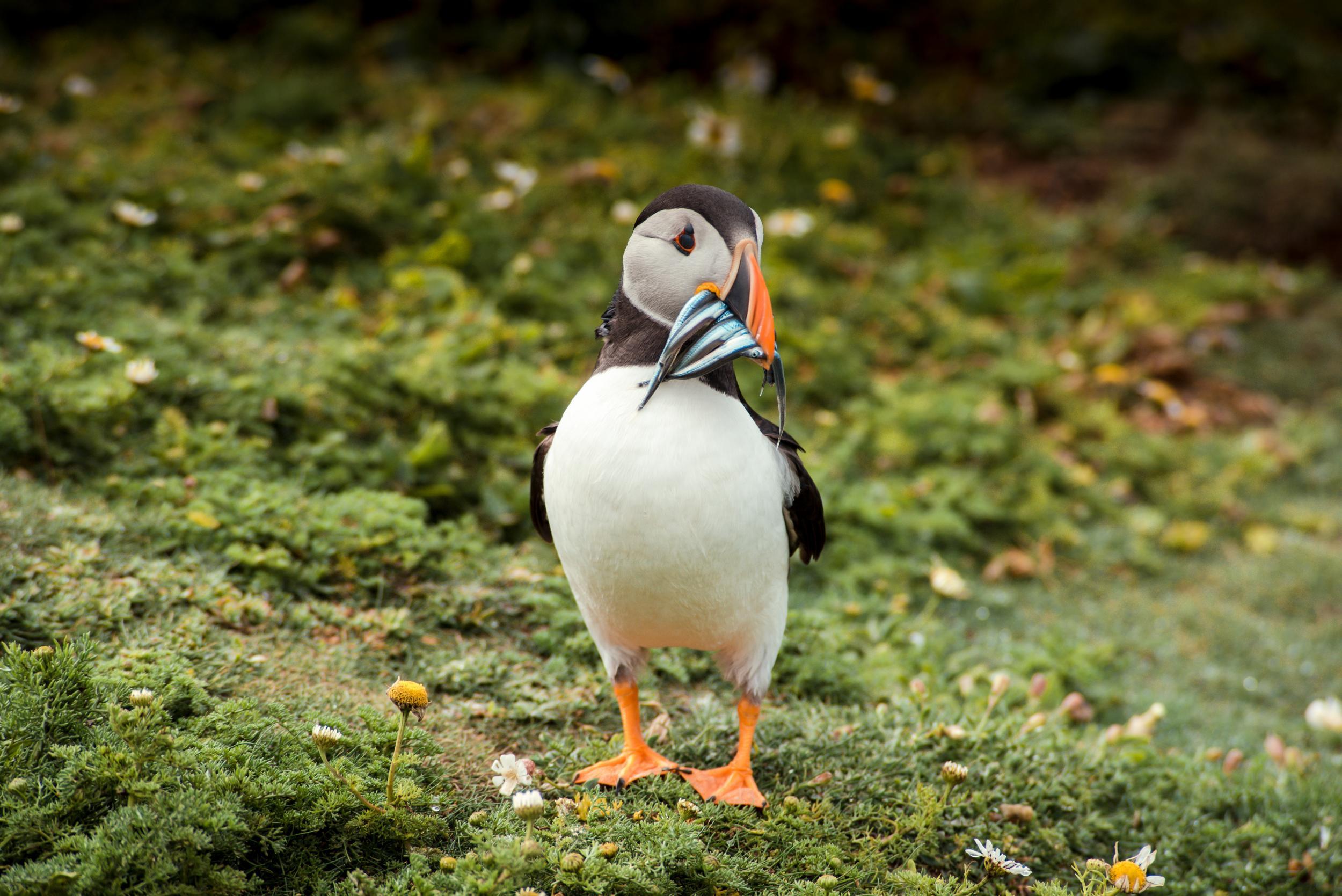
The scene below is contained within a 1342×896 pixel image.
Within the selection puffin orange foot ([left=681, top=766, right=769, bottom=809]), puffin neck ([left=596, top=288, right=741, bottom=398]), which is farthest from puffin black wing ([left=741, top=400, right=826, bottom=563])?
puffin orange foot ([left=681, top=766, right=769, bottom=809])

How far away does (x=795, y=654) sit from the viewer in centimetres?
366

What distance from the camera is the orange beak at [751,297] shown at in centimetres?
235

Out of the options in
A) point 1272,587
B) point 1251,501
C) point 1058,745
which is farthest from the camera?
point 1251,501

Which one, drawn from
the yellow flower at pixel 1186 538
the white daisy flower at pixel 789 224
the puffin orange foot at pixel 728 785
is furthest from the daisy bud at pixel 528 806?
the white daisy flower at pixel 789 224

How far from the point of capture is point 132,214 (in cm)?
484

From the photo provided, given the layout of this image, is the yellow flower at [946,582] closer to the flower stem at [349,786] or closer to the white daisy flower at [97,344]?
the flower stem at [349,786]

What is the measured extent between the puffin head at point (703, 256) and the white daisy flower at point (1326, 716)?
9.41 feet

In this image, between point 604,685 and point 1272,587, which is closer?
point 604,685

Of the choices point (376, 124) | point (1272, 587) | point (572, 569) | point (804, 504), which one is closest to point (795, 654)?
point (804, 504)

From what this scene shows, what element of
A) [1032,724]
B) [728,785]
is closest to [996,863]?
[728,785]

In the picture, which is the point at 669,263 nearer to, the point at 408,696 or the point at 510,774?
the point at 408,696

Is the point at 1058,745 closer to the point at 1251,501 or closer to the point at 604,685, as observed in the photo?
the point at 604,685

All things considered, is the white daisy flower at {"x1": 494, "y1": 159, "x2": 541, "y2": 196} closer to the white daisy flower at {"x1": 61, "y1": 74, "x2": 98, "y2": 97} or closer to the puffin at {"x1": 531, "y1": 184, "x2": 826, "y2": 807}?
the white daisy flower at {"x1": 61, "y1": 74, "x2": 98, "y2": 97}

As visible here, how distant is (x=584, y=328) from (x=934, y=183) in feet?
11.9
